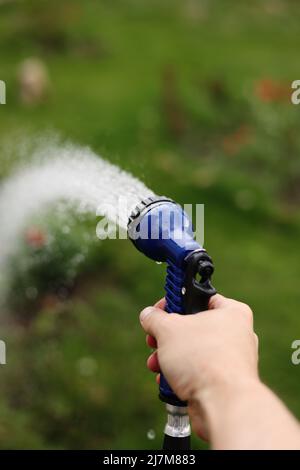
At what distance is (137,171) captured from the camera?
3.56m

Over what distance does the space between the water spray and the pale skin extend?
51 mm

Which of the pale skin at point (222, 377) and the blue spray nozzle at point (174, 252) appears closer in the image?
the pale skin at point (222, 377)

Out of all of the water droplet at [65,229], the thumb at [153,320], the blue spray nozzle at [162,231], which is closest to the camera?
the thumb at [153,320]

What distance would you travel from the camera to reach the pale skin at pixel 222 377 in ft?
4.53

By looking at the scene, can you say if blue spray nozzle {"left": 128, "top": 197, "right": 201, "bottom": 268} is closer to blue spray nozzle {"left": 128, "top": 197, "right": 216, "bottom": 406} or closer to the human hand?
blue spray nozzle {"left": 128, "top": 197, "right": 216, "bottom": 406}

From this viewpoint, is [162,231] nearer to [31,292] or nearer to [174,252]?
[174,252]

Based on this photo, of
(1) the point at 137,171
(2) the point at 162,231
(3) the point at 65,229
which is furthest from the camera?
(3) the point at 65,229

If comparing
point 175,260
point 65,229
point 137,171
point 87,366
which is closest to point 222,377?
→ point 175,260

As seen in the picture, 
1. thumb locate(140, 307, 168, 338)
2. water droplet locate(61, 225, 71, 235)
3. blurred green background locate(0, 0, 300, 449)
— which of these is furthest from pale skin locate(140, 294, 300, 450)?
water droplet locate(61, 225, 71, 235)

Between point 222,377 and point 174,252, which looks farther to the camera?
point 174,252

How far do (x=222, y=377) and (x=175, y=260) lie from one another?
0.39 m

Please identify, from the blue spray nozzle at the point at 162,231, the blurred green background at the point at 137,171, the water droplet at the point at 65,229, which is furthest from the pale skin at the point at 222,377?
the water droplet at the point at 65,229

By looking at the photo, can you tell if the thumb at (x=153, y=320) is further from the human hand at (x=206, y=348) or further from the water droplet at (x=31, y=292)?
the water droplet at (x=31, y=292)

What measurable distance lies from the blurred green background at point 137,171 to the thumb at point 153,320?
1.83 metres
